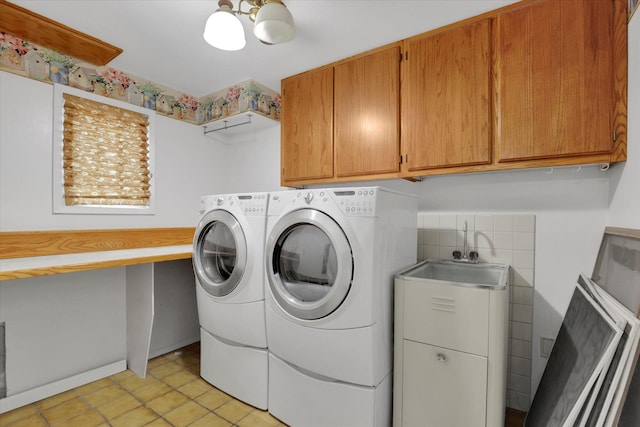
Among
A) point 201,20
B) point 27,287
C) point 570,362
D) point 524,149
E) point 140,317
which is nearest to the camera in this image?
point 570,362

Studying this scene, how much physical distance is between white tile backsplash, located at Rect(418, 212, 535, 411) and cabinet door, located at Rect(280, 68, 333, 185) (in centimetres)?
115

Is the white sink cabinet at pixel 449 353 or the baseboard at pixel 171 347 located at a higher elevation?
the white sink cabinet at pixel 449 353

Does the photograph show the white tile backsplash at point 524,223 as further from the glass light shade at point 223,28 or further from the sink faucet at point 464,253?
the glass light shade at point 223,28

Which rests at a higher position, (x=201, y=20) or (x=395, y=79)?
(x=201, y=20)

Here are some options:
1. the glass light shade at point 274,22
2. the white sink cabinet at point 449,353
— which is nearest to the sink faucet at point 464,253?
the white sink cabinet at point 449,353

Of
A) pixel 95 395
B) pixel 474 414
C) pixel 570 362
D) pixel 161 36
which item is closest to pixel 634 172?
pixel 570 362

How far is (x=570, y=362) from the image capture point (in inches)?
52.1

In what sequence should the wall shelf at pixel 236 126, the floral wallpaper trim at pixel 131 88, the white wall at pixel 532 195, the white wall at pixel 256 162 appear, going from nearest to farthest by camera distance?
the white wall at pixel 532 195 → the floral wallpaper trim at pixel 131 88 → the wall shelf at pixel 236 126 → the white wall at pixel 256 162

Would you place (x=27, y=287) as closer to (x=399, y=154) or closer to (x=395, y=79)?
(x=399, y=154)

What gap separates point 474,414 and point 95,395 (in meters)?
2.35

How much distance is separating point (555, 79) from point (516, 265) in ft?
3.53

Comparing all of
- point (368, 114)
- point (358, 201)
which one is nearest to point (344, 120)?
point (368, 114)

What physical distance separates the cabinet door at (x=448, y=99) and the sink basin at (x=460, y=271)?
2.16 feet

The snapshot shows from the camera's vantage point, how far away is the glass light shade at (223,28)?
1567 millimetres
